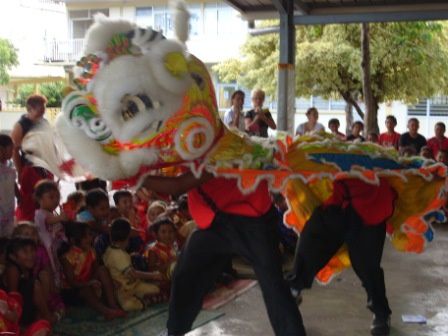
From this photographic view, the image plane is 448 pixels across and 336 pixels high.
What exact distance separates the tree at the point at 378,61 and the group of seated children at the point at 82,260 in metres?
9.99

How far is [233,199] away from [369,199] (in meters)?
1.28

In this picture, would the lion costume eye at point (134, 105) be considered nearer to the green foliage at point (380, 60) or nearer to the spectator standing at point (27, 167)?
the spectator standing at point (27, 167)

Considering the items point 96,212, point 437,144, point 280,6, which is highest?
point 280,6

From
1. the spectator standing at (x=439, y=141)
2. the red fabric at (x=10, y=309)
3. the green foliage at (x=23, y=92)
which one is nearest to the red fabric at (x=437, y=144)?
the spectator standing at (x=439, y=141)

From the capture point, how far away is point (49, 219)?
4887 mm

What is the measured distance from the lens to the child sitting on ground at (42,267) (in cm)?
452

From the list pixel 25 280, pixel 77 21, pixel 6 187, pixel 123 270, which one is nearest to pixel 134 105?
pixel 25 280

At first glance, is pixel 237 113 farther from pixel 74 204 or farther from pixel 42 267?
pixel 42 267

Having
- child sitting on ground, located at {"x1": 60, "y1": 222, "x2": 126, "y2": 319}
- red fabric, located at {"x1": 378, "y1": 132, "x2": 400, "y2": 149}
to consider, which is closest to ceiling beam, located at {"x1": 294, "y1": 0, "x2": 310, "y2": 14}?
red fabric, located at {"x1": 378, "y1": 132, "x2": 400, "y2": 149}

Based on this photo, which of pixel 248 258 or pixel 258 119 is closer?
pixel 248 258

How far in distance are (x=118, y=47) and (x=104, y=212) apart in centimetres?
226

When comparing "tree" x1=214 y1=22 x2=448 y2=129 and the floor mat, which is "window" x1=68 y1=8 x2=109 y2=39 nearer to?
"tree" x1=214 y1=22 x2=448 y2=129

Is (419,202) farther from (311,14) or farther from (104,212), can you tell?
(311,14)

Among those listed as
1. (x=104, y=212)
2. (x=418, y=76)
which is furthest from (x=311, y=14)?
(x=418, y=76)
